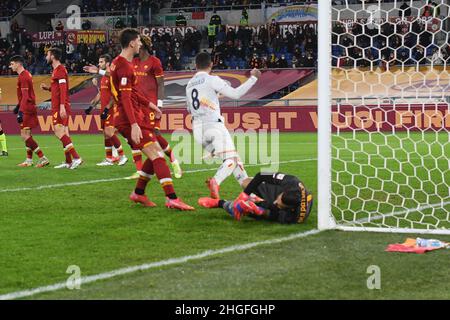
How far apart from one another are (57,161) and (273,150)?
5546 millimetres

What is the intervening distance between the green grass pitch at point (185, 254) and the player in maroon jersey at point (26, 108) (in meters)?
5.25

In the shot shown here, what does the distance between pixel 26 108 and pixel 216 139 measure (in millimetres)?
7298

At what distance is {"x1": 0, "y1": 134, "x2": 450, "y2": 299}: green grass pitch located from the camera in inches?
185

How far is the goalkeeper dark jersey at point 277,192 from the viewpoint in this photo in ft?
23.8

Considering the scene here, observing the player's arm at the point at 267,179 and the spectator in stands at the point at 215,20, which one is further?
the spectator in stands at the point at 215,20

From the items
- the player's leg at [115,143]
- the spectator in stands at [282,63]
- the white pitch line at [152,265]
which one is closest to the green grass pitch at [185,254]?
the white pitch line at [152,265]

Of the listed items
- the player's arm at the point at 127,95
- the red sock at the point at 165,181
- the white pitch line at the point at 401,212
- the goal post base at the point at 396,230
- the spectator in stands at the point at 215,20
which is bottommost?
the white pitch line at the point at 401,212

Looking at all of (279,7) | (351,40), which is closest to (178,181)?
(351,40)

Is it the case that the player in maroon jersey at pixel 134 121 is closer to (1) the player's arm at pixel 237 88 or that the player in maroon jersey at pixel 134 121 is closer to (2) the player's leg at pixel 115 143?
(1) the player's arm at pixel 237 88

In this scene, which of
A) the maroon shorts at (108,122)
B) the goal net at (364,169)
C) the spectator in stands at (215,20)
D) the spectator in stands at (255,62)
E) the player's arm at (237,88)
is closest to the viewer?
the goal net at (364,169)

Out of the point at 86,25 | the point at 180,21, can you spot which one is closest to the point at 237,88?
the point at 180,21

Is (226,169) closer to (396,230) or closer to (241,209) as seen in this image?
(241,209)

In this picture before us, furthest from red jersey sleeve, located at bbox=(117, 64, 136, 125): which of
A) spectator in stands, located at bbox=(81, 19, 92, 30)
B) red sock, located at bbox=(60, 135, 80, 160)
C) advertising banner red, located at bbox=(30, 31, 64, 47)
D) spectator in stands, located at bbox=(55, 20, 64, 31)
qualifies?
spectator in stands, located at bbox=(55, 20, 64, 31)

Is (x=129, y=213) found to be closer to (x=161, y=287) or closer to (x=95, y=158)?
(x=161, y=287)
